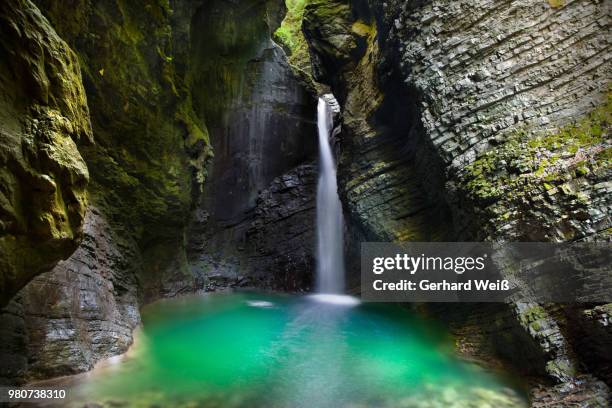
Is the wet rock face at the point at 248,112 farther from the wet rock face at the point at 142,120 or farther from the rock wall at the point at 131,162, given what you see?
the wet rock face at the point at 142,120

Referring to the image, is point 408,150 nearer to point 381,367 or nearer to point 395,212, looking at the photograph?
point 395,212

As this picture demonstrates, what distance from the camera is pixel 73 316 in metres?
6.13

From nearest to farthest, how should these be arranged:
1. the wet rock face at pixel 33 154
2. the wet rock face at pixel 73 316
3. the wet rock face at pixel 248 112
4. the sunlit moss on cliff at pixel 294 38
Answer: the wet rock face at pixel 33 154
the wet rock face at pixel 73 316
the wet rock face at pixel 248 112
the sunlit moss on cliff at pixel 294 38

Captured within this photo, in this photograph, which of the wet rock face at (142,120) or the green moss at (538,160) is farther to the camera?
the wet rock face at (142,120)

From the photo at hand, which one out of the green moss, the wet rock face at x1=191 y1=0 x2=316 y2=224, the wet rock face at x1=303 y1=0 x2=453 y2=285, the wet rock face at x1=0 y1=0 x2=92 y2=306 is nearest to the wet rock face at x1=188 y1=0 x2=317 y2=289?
the wet rock face at x1=191 y1=0 x2=316 y2=224

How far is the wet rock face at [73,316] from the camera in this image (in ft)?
16.3

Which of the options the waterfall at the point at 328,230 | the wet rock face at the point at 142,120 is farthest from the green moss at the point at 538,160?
the waterfall at the point at 328,230

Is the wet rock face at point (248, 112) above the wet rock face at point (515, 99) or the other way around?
above

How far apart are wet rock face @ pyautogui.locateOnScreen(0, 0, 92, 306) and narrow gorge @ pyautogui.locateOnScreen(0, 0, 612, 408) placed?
0.07 feet

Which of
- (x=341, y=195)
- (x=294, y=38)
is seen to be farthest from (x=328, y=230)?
(x=294, y=38)

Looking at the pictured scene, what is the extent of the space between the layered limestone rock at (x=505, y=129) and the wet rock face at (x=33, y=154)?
7.14 meters

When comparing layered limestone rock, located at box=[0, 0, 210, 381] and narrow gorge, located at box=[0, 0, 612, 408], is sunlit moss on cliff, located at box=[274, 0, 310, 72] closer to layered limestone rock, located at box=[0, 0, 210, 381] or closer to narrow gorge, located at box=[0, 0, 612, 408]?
narrow gorge, located at box=[0, 0, 612, 408]

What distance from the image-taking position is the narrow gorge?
4410mm

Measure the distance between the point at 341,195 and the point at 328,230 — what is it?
11.8 feet
